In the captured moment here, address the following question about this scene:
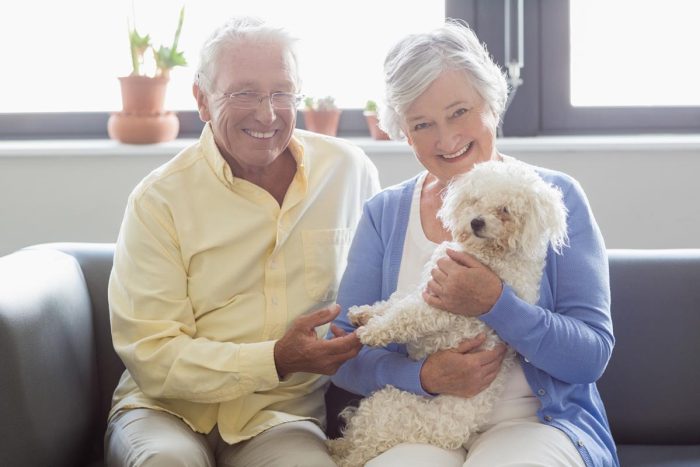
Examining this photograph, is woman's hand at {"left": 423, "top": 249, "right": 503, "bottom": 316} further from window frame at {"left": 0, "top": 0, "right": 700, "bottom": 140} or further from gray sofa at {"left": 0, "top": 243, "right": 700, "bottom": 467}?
window frame at {"left": 0, "top": 0, "right": 700, "bottom": 140}

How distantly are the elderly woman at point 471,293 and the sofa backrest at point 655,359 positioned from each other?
0.94 ft

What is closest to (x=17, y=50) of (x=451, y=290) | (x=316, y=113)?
(x=316, y=113)

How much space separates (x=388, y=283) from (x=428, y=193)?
0.73ft

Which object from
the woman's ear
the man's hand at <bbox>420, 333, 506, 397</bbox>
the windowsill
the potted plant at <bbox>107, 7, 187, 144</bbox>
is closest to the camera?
the man's hand at <bbox>420, 333, 506, 397</bbox>

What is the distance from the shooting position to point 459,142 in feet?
6.31

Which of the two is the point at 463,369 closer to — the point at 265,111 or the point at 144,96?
the point at 265,111

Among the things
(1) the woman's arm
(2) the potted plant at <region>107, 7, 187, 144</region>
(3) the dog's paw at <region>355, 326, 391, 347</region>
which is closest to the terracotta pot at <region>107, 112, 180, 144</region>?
(2) the potted plant at <region>107, 7, 187, 144</region>

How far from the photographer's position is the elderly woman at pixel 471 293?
5.74ft

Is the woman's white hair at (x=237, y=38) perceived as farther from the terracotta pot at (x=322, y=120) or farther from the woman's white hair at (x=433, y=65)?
the terracotta pot at (x=322, y=120)

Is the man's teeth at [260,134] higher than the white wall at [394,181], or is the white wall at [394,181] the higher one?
the man's teeth at [260,134]

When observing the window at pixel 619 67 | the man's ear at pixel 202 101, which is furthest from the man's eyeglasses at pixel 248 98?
the window at pixel 619 67

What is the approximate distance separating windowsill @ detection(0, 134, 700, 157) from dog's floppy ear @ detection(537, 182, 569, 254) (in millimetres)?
1117

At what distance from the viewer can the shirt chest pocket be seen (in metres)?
2.10

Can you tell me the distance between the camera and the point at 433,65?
1.90 meters
